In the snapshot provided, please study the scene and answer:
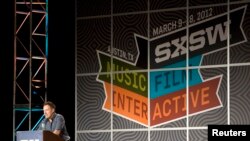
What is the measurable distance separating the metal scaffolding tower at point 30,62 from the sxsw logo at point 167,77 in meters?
0.99

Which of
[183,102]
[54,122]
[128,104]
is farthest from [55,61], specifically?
[54,122]

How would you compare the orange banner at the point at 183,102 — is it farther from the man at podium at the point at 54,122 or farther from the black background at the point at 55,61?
the man at podium at the point at 54,122

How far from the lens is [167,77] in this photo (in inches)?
378

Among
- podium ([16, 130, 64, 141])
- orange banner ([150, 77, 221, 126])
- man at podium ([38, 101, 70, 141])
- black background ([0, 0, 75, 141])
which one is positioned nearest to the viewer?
podium ([16, 130, 64, 141])

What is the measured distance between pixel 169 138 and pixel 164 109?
1.49ft

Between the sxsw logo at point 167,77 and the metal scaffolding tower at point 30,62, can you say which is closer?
the sxsw logo at point 167,77

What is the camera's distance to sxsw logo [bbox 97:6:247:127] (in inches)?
364

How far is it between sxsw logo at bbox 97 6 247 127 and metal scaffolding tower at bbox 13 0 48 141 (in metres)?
0.99

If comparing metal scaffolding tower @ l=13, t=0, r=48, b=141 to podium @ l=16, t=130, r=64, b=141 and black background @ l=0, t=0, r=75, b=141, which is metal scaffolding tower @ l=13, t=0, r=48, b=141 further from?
podium @ l=16, t=130, r=64, b=141

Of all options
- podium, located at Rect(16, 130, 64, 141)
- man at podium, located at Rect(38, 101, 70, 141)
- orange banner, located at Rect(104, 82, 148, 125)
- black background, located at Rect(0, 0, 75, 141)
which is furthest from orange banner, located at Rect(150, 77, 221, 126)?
podium, located at Rect(16, 130, 64, 141)

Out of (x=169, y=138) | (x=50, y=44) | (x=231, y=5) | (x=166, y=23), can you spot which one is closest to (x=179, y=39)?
(x=166, y=23)

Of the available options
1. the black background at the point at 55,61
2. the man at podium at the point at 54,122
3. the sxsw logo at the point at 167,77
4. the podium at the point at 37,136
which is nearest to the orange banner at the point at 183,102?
the sxsw logo at the point at 167,77

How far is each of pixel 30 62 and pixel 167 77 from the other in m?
2.17

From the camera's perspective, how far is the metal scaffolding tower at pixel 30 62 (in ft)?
32.1
